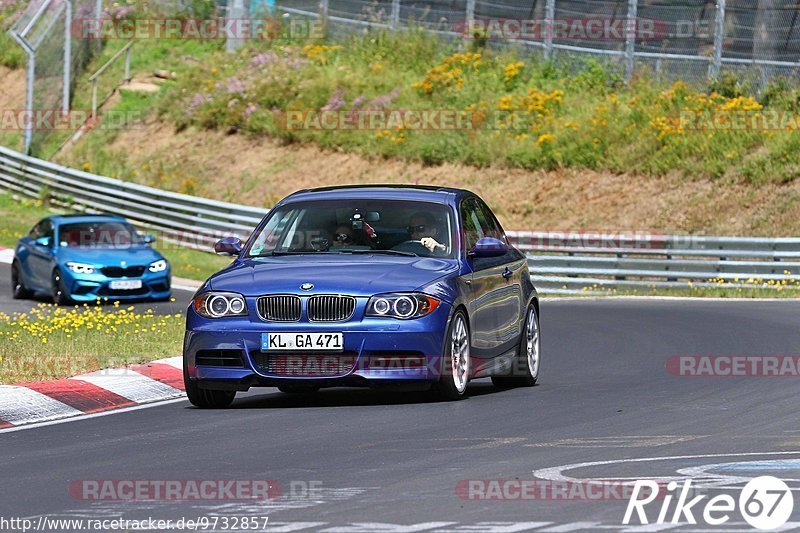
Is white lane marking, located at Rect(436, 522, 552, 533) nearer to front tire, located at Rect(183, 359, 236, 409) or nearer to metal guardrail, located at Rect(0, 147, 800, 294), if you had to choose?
front tire, located at Rect(183, 359, 236, 409)

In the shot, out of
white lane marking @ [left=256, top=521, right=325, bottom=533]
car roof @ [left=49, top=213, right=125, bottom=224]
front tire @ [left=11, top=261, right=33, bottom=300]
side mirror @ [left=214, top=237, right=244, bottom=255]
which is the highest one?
side mirror @ [left=214, top=237, right=244, bottom=255]

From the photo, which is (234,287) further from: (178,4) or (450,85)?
(178,4)

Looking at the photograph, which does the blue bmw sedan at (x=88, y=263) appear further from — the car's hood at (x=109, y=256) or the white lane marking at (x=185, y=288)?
the white lane marking at (x=185, y=288)

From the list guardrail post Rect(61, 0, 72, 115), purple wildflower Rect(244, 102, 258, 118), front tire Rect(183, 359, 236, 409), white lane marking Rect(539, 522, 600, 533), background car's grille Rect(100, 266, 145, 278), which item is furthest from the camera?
purple wildflower Rect(244, 102, 258, 118)

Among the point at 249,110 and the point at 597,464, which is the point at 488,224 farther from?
the point at 249,110

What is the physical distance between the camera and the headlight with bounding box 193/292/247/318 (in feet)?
38.0

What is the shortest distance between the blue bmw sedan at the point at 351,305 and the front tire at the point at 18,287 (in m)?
13.1

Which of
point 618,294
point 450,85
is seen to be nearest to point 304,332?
point 618,294

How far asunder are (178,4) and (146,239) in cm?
2672

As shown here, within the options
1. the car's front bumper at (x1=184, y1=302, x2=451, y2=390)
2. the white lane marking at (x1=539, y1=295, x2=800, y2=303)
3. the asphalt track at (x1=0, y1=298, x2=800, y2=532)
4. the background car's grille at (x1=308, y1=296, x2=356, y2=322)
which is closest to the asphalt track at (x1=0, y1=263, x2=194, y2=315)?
the white lane marking at (x1=539, y1=295, x2=800, y2=303)

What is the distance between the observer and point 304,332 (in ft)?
37.4

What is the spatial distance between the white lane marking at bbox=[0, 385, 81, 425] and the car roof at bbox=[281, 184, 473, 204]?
2.47 metres

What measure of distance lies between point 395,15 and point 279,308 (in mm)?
32896

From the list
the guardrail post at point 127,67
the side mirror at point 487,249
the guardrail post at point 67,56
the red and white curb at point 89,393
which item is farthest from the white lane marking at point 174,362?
the guardrail post at point 127,67
